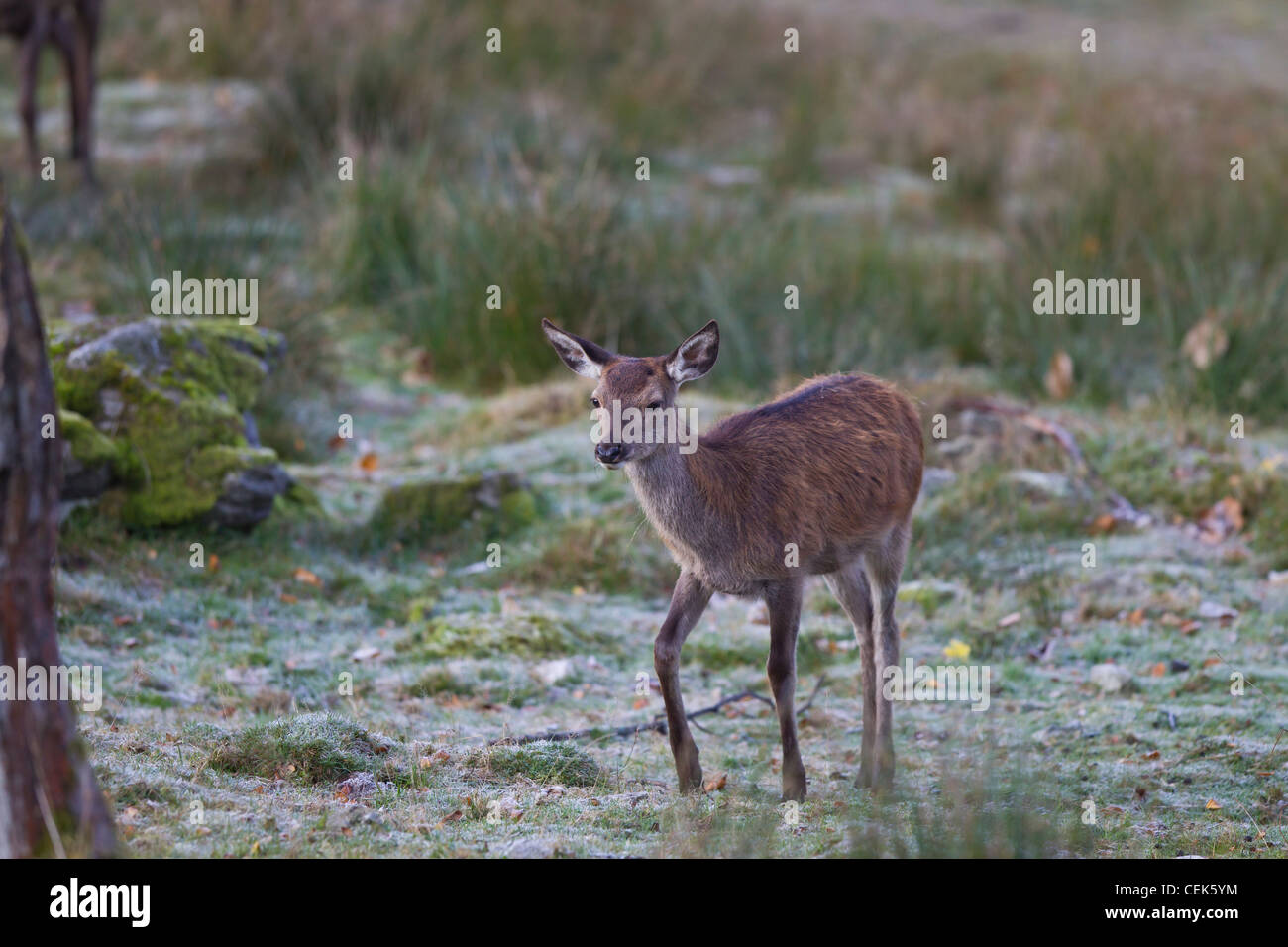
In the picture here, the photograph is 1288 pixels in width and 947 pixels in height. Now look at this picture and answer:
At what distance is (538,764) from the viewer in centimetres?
547

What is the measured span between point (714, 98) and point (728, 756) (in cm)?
1415

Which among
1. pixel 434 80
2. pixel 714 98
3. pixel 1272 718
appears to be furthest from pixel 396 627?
pixel 714 98

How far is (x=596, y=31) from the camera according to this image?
1881 cm

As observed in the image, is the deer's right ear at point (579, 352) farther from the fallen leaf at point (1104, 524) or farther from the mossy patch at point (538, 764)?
the fallen leaf at point (1104, 524)

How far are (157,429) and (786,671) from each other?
12.5 ft

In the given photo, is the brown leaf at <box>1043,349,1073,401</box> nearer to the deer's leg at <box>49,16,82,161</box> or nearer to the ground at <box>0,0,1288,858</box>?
the ground at <box>0,0,1288,858</box>

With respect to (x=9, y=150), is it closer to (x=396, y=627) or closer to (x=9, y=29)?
(x=9, y=29)

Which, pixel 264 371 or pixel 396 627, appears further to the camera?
pixel 264 371

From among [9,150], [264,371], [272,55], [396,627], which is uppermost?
[272,55]

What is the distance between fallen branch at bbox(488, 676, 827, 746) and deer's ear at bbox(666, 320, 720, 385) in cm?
154

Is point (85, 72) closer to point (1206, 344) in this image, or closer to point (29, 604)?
point (1206, 344)

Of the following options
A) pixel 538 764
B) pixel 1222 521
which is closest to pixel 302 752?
pixel 538 764

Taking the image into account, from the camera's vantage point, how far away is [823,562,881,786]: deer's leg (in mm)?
5695
